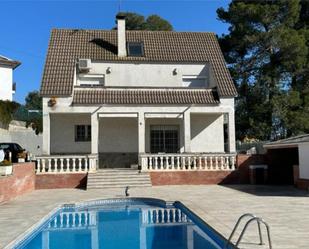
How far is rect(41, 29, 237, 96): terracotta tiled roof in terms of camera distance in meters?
23.1

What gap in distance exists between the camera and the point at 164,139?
25016 mm

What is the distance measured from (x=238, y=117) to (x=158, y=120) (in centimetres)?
930

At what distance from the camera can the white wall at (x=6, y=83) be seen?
136 ft

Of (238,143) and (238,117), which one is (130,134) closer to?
(238,117)

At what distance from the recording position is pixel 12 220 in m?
11.5

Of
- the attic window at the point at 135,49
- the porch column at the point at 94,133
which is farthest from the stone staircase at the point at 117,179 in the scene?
the attic window at the point at 135,49

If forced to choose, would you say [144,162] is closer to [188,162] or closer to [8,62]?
[188,162]

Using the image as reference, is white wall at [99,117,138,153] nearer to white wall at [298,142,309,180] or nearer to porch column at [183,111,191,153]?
porch column at [183,111,191,153]

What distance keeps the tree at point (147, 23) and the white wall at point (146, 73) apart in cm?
2331

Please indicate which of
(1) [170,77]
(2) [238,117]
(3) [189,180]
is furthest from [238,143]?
(3) [189,180]

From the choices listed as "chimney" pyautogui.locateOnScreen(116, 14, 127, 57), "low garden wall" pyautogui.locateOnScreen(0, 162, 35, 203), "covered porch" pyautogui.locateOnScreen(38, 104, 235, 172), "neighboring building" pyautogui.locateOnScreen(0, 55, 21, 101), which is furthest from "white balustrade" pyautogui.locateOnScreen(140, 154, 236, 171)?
"neighboring building" pyautogui.locateOnScreen(0, 55, 21, 101)

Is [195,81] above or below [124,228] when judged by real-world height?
above

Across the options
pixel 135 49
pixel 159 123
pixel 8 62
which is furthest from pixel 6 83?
pixel 159 123

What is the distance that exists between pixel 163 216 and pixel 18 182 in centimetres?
726
